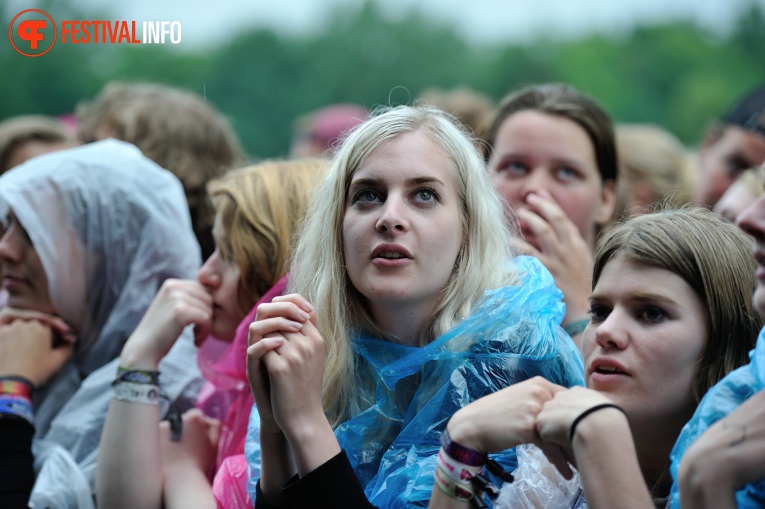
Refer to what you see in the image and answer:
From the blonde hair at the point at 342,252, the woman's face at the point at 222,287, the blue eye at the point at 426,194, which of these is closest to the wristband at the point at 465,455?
the blonde hair at the point at 342,252

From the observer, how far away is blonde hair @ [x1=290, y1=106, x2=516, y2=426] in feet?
8.11

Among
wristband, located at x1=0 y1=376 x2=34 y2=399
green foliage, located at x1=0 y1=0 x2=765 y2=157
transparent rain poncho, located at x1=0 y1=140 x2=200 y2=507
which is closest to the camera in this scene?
wristband, located at x1=0 y1=376 x2=34 y2=399

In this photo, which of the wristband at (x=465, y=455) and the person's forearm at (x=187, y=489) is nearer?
the wristband at (x=465, y=455)

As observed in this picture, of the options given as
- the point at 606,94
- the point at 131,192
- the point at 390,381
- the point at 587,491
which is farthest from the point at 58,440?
the point at 606,94

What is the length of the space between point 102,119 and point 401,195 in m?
2.34

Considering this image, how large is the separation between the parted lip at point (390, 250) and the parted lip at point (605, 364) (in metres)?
0.55

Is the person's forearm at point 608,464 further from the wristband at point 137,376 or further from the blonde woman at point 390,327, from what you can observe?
the wristband at point 137,376

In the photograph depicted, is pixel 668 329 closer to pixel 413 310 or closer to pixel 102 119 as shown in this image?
pixel 413 310

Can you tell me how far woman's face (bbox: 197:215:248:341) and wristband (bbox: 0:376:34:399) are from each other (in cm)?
72

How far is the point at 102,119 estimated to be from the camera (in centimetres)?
430

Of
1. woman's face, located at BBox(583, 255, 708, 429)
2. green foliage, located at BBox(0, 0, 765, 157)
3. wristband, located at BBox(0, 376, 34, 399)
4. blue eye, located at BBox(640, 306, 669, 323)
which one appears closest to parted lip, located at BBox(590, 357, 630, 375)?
woman's face, located at BBox(583, 255, 708, 429)

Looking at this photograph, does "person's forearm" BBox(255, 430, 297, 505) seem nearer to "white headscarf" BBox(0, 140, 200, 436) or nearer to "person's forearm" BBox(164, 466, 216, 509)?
"person's forearm" BBox(164, 466, 216, 509)

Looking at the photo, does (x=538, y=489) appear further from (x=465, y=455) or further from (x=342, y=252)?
(x=342, y=252)

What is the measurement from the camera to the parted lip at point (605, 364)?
205 cm
